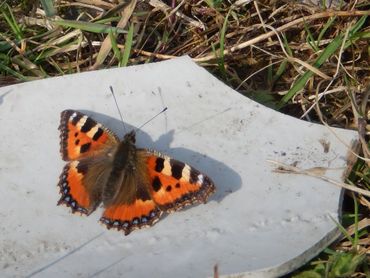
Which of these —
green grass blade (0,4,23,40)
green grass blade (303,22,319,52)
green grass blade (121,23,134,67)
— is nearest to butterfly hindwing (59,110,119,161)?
green grass blade (121,23,134,67)

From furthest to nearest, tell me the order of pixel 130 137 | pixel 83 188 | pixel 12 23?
pixel 12 23 → pixel 130 137 → pixel 83 188

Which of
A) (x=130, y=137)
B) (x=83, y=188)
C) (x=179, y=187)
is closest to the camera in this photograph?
(x=179, y=187)

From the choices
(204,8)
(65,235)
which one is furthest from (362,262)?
(204,8)

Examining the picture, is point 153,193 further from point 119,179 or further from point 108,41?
point 108,41

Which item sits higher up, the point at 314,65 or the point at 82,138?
the point at 314,65

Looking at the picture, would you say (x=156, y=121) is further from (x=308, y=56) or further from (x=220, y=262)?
(x=308, y=56)

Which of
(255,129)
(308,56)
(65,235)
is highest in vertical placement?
(308,56)

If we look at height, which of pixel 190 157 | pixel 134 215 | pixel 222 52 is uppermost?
pixel 222 52

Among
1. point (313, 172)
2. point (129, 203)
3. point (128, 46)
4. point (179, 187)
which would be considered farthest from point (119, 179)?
point (128, 46)
